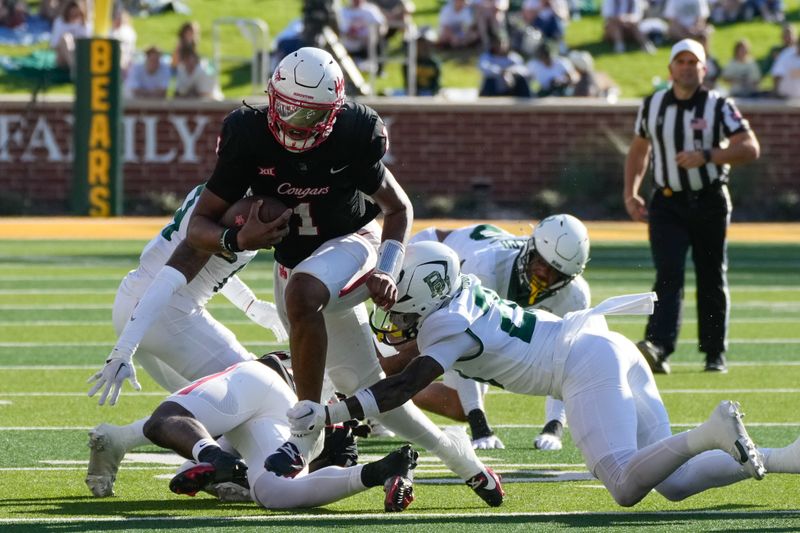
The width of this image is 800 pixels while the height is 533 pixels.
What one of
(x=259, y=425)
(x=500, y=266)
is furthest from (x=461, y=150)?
(x=259, y=425)

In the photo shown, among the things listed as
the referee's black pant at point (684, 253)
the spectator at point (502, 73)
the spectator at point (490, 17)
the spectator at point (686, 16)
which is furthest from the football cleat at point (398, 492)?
the spectator at point (686, 16)

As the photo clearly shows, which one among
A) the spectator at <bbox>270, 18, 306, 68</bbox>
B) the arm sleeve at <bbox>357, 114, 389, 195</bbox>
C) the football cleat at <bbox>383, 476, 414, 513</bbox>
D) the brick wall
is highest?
the arm sleeve at <bbox>357, 114, 389, 195</bbox>

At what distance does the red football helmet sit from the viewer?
5445 millimetres

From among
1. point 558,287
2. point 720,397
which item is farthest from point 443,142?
point 558,287

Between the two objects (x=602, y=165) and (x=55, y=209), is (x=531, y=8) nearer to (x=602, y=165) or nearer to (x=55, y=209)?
(x=602, y=165)

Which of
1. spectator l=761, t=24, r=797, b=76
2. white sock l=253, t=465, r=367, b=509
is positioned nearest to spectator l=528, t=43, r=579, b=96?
spectator l=761, t=24, r=797, b=76

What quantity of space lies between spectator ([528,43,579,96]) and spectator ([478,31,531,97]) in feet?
0.82

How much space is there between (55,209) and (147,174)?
4.06 feet

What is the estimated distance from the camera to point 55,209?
20.4m

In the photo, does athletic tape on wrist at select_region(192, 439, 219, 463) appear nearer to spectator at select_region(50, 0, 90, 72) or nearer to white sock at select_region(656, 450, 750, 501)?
white sock at select_region(656, 450, 750, 501)

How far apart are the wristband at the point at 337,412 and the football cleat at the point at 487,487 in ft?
2.02

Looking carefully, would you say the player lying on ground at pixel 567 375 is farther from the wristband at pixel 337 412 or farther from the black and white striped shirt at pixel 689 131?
the black and white striped shirt at pixel 689 131

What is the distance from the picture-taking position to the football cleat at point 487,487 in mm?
5446

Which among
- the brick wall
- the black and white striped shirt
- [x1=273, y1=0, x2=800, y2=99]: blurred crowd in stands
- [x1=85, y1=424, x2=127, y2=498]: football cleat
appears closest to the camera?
[x1=85, y1=424, x2=127, y2=498]: football cleat
